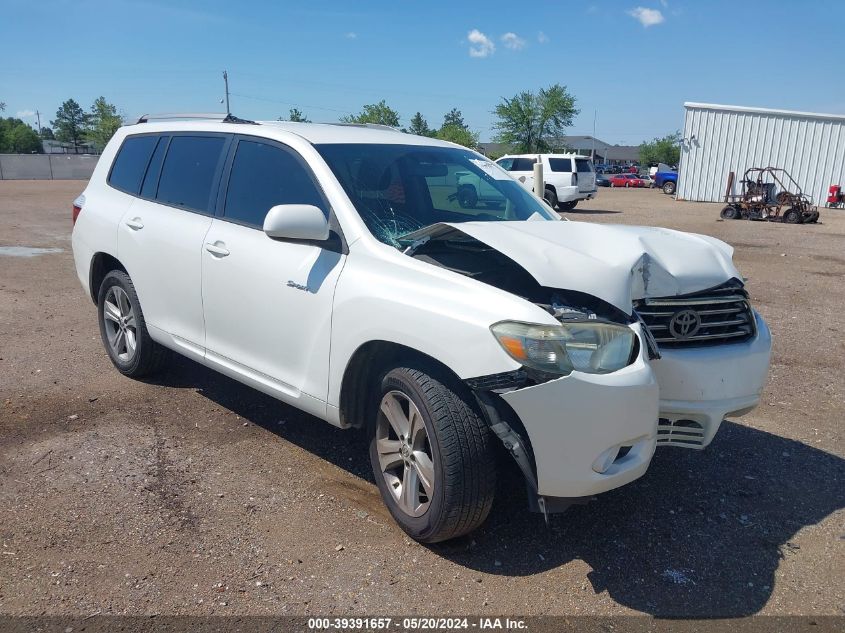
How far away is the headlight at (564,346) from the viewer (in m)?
2.77

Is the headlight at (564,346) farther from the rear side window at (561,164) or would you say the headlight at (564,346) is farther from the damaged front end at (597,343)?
the rear side window at (561,164)

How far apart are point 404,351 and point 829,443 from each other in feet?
10.1

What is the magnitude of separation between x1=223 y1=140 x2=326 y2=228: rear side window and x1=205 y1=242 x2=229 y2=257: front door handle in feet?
0.59

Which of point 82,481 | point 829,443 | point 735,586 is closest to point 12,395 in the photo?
point 82,481

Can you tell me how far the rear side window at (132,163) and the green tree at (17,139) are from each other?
308ft

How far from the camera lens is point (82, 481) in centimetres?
379

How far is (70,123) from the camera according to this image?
113688mm

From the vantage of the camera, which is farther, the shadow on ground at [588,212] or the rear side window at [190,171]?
the shadow on ground at [588,212]

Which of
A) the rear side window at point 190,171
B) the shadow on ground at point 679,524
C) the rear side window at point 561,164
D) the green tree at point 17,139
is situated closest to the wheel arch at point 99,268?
the rear side window at point 190,171

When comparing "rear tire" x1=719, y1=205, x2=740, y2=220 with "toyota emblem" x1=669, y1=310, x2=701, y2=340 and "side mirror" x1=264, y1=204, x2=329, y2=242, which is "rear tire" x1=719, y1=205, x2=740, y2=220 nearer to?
"toyota emblem" x1=669, y1=310, x2=701, y2=340

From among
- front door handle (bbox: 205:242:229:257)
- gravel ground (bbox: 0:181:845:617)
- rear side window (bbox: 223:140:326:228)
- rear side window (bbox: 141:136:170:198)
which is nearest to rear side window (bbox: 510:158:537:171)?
gravel ground (bbox: 0:181:845:617)

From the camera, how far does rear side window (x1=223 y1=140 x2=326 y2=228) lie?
3867 millimetres

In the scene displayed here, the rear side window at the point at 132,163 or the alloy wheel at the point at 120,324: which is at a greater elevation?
the rear side window at the point at 132,163

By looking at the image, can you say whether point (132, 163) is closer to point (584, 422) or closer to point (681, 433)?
point (584, 422)
